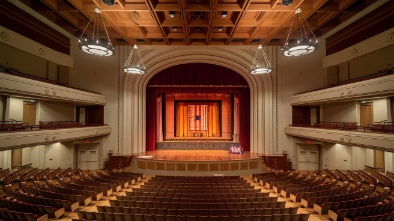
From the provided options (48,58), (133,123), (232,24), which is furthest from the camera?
(133,123)

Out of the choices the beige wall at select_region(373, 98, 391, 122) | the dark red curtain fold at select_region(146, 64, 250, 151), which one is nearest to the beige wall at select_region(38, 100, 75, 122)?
the dark red curtain fold at select_region(146, 64, 250, 151)

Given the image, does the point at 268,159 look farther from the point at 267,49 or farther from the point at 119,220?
the point at 119,220

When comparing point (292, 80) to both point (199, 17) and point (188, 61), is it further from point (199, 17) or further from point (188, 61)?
point (199, 17)

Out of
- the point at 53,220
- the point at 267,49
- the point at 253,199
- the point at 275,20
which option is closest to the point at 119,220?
the point at 53,220

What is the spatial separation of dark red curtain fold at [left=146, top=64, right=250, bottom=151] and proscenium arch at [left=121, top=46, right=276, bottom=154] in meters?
0.51

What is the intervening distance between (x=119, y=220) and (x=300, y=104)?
12716mm

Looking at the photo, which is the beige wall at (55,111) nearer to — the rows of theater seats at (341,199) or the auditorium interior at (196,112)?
the auditorium interior at (196,112)

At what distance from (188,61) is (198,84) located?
167cm

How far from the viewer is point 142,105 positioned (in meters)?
16.8

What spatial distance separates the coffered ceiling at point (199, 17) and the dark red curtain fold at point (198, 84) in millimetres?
2385

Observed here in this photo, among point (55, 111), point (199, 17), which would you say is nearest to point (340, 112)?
point (199, 17)

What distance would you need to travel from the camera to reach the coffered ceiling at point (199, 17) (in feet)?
32.7

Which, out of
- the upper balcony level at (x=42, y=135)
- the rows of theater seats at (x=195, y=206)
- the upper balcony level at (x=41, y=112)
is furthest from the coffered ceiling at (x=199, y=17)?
the rows of theater seats at (x=195, y=206)

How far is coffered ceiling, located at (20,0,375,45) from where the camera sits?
9.98 metres
